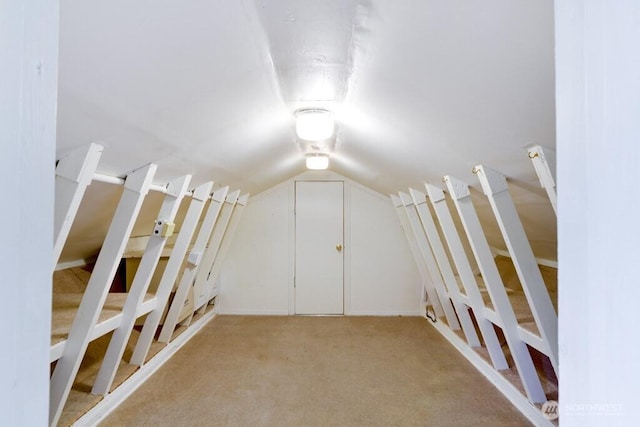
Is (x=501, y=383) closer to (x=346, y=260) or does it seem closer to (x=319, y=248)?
(x=346, y=260)

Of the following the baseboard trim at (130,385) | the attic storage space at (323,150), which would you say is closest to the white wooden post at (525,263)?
the attic storage space at (323,150)

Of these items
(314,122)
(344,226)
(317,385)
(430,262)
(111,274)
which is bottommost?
(317,385)

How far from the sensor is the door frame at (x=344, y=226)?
4602 millimetres

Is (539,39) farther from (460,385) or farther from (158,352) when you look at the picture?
(158,352)

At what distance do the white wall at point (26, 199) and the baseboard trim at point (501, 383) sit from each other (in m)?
2.24

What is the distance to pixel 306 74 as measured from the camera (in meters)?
1.35

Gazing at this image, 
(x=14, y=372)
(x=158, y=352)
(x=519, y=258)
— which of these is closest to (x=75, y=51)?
(x=14, y=372)

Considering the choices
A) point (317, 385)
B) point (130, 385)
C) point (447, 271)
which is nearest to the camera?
point (130, 385)

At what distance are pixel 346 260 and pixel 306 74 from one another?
11.3 feet

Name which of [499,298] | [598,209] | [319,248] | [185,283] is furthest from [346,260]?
[598,209]

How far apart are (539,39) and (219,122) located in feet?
3.95

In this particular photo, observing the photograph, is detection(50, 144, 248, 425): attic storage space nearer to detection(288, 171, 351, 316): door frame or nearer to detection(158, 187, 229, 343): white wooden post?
detection(158, 187, 229, 343): white wooden post

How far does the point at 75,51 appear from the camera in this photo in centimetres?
84

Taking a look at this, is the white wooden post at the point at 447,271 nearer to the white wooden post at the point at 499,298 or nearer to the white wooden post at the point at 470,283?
the white wooden post at the point at 470,283
